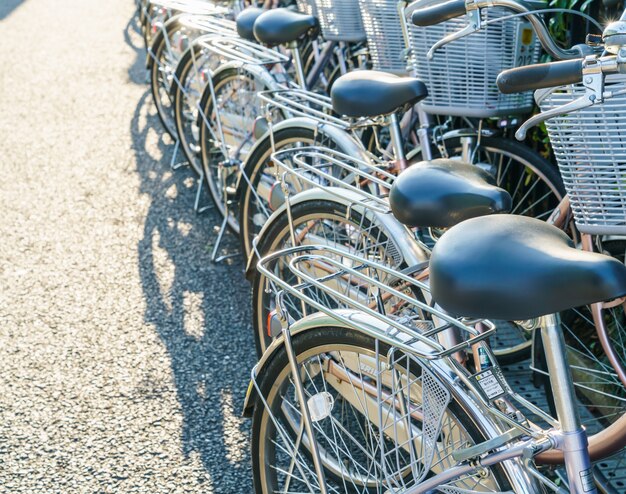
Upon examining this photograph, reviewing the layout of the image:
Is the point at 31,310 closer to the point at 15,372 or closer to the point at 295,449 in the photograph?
the point at 15,372

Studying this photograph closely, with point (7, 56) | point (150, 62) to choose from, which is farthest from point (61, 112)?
point (7, 56)

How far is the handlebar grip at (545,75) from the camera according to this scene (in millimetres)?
1683

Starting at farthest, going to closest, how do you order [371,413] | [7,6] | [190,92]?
[7,6] < [190,92] < [371,413]

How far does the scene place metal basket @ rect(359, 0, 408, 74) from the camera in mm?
3799

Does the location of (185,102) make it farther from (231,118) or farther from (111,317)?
(111,317)

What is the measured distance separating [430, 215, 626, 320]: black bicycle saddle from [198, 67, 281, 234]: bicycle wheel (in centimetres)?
273

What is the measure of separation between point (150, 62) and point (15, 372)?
320 centimetres

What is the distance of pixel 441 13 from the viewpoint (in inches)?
105

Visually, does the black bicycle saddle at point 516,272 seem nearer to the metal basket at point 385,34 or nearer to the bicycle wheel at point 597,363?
the bicycle wheel at point 597,363

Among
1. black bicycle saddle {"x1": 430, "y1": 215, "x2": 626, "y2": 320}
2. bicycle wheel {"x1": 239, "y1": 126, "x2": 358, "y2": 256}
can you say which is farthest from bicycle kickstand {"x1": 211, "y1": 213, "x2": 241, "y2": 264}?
black bicycle saddle {"x1": 430, "y1": 215, "x2": 626, "y2": 320}

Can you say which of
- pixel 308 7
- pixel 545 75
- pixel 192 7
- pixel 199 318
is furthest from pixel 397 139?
pixel 192 7

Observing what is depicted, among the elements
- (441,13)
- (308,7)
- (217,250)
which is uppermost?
(441,13)

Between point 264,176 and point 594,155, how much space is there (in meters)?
2.02

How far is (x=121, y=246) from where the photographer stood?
16.0 ft
